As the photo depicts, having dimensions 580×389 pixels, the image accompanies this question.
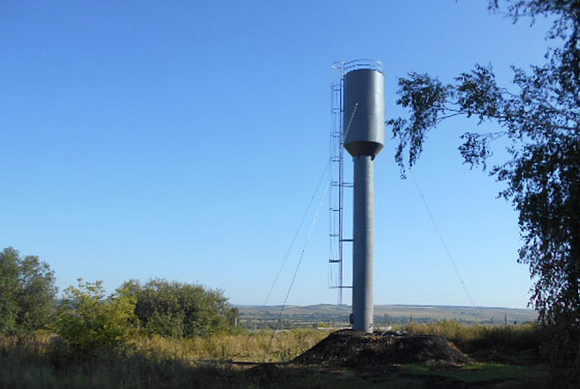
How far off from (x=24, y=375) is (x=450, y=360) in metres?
13.3

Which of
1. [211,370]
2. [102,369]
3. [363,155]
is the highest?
[363,155]

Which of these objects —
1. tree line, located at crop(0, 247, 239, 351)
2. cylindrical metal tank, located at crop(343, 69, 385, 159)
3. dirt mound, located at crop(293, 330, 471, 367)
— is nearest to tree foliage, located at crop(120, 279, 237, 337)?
tree line, located at crop(0, 247, 239, 351)

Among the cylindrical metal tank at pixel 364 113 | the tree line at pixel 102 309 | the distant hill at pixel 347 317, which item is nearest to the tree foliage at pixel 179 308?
the tree line at pixel 102 309

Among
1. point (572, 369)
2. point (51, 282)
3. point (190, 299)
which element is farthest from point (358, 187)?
point (51, 282)

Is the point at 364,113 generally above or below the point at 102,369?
above

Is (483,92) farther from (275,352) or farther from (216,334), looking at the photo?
(216,334)

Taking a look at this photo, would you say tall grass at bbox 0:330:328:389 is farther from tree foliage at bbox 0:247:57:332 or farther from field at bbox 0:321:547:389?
tree foliage at bbox 0:247:57:332

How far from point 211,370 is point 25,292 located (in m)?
22.0

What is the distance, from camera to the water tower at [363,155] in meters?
22.5

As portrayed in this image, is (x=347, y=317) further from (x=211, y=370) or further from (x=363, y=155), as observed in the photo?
(x=211, y=370)

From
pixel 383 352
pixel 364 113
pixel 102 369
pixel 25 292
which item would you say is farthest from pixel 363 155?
pixel 25 292

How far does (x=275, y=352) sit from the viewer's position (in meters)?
22.7

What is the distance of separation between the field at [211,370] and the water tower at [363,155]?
377 cm

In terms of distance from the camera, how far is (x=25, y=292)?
3108 centimetres
